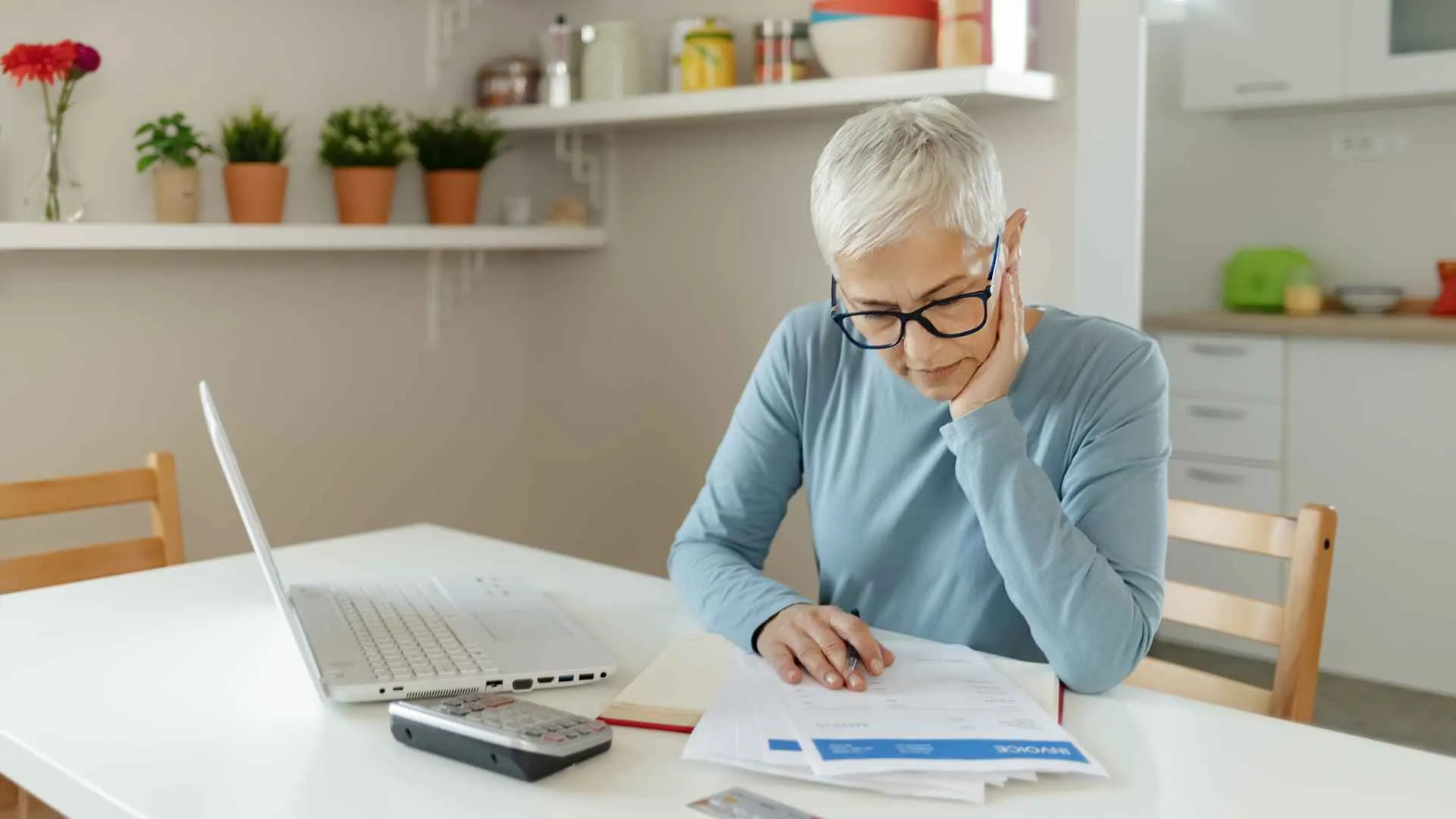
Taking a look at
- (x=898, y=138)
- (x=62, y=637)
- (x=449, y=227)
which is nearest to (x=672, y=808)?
(x=898, y=138)

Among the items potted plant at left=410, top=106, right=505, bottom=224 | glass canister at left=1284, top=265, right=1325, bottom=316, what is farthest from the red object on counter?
potted plant at left=410, top=106, right=505, bottom=224

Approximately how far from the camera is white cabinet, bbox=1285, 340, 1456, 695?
10.6ft

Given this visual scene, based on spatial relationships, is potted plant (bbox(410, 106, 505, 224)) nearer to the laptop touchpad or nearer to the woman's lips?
the laptop touchpad

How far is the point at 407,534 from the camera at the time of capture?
6.06 ft

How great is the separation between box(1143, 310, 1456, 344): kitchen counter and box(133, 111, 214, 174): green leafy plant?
231cm

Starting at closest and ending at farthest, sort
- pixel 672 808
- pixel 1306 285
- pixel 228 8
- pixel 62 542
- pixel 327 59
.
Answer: pixel 672 808
pixel 62 542
pixel 228 8
pixel 327 59
pixel 1306 285

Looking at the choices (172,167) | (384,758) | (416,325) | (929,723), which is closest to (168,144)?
(172,167)

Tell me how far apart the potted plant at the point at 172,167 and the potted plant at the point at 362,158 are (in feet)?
1.00

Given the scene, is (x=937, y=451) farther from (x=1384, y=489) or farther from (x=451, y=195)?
(x=1384, y=489)

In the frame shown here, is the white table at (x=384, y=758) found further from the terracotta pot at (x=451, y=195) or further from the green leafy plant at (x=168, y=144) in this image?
the terracotta pot at (x=451, y=195)

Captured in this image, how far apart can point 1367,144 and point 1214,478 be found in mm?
1026

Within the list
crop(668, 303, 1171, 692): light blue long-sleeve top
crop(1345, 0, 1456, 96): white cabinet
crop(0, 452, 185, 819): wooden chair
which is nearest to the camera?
crop(668, 303, 1171, 692): light blue long-sleeve top

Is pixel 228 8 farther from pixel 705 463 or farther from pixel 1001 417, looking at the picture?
pixel 1001 417

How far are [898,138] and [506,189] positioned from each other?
2230 millimetres
